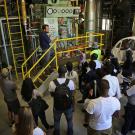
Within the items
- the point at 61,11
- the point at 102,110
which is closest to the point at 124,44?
the point at 61,11

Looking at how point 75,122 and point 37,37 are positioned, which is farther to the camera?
point 37,37

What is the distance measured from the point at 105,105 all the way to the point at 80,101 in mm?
3096

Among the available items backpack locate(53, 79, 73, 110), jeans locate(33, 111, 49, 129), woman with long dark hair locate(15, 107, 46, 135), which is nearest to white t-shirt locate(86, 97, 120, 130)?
backpack locate(53, 79, 73, 110)

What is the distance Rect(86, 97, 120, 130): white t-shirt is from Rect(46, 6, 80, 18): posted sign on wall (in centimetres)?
559

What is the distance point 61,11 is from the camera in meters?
7.90

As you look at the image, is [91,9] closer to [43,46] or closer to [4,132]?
[43,46]

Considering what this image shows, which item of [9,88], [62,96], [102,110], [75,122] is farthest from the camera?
[75,122]

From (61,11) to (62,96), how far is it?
5.23 metres

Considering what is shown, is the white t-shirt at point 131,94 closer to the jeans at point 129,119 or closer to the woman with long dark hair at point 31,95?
the jeans at point 129,119

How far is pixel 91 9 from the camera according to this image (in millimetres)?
9773

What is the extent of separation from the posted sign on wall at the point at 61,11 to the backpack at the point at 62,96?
474cm

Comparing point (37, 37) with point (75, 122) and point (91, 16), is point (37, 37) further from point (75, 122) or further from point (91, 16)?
point (75, 122)

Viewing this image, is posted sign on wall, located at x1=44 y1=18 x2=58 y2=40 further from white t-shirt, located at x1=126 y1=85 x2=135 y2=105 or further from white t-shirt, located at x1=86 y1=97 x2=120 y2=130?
white t-shirt, located at x1=86 y1=97 x2=120 y2=130

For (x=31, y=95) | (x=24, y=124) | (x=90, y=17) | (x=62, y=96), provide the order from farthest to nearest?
(x=90, y=17)
(x=31, y=95)
(x=62, y=96)
(x=24, y=124)
